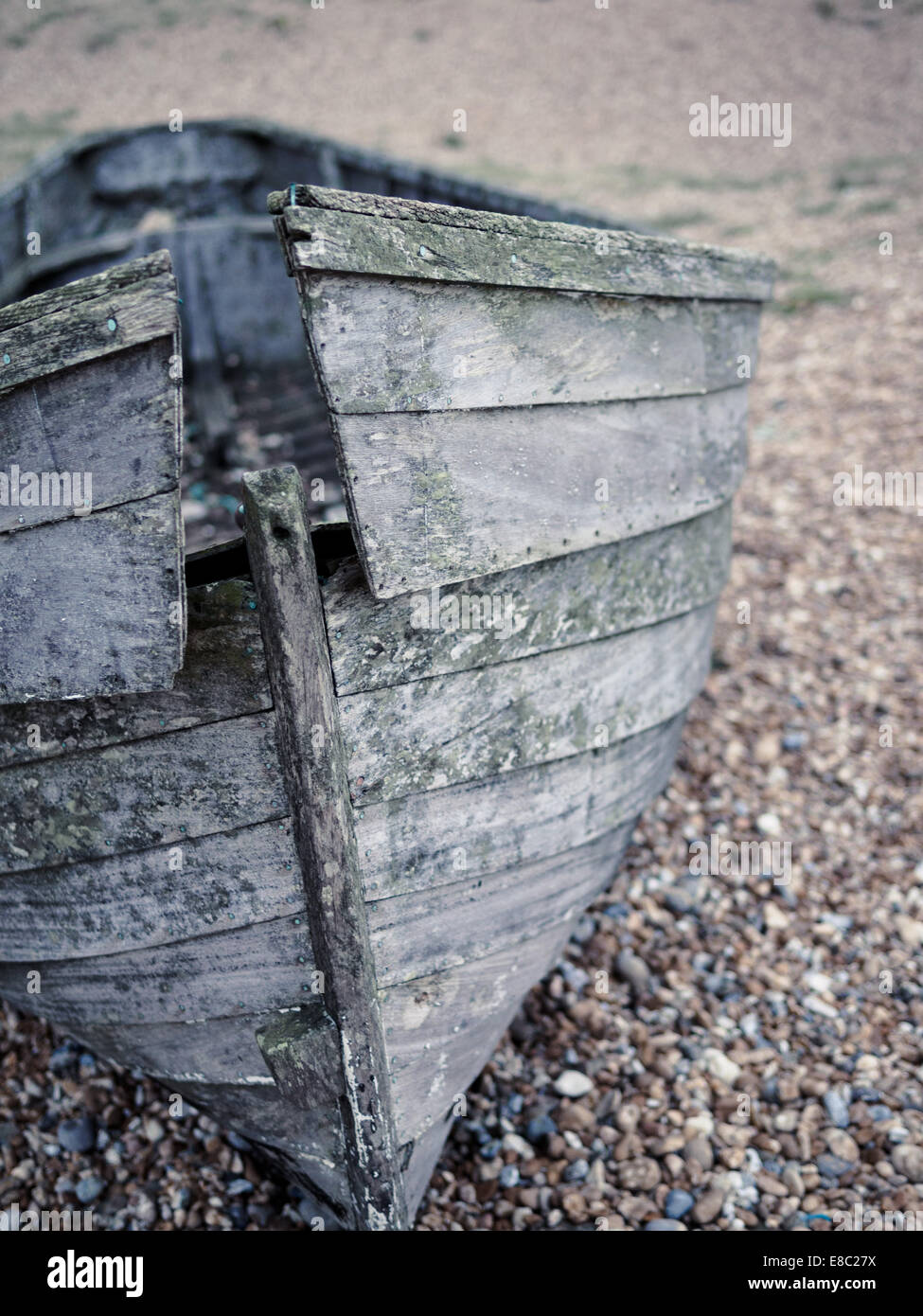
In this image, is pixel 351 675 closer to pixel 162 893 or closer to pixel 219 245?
pixel 162 893

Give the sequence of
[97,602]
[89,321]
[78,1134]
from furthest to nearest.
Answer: [78,1134]
[97,602]
[89,321]

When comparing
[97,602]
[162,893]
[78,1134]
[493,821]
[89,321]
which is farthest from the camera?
[78,1134]

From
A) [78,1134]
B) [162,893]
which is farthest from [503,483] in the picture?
[78,1134]

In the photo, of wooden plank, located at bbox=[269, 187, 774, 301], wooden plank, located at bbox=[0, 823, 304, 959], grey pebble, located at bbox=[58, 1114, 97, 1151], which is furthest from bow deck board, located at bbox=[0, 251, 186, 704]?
grey pebble, located at bbox=[58, 1114, 97, 1151]

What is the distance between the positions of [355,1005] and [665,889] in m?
1.60

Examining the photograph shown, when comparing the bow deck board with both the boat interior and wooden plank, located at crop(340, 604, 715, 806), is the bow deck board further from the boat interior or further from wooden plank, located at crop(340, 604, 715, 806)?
the boat interior

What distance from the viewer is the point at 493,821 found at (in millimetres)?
2096

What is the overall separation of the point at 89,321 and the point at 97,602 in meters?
0.48

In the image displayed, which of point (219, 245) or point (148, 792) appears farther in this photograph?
point (219, 245)

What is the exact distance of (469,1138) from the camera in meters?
2.53

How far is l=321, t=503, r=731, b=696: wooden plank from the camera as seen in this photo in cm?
182

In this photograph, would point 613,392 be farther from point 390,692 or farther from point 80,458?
point 80,458

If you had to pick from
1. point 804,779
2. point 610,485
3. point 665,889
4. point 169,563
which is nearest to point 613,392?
point 610,485

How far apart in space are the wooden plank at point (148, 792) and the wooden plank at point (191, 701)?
0.09 ft
